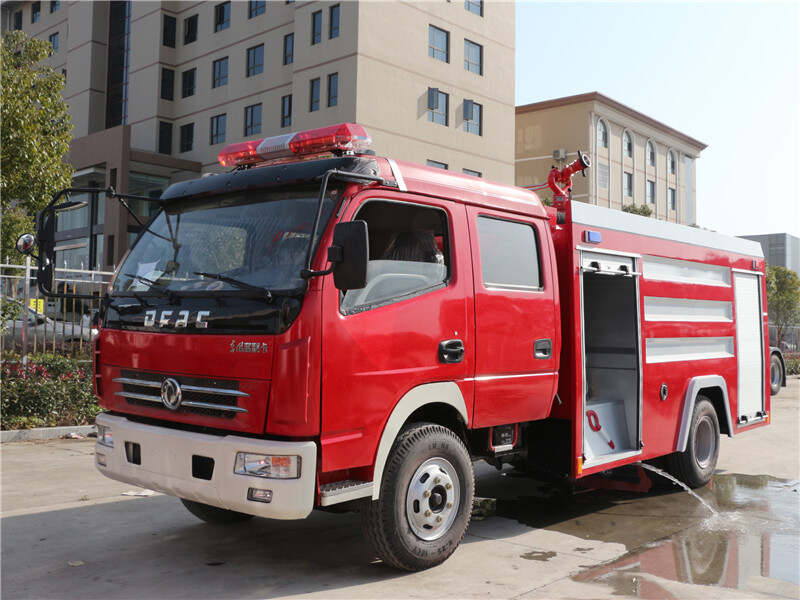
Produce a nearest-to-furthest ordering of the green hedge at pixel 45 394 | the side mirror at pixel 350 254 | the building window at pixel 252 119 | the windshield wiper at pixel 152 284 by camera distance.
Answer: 1. the side mirror at pixel 350 254
2. the windshield wiper at pixel 152 284
3. the green hedge at pixel 45 394
4. the building window at pixel 252 119

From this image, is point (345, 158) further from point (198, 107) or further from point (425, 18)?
point (198, 107)

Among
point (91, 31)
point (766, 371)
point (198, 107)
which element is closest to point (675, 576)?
point (766, 371)

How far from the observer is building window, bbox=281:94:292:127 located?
32.4 meters

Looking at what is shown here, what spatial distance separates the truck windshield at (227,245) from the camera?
14.5 feet

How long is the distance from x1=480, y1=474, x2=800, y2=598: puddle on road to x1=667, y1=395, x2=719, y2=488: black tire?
0.17 meters

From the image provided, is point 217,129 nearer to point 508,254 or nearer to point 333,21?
point 333,21

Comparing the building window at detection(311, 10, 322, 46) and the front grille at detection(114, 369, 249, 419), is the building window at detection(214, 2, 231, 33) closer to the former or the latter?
the building window at detection(311, 10, 322, 46)

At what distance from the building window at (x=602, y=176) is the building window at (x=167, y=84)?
23749mm

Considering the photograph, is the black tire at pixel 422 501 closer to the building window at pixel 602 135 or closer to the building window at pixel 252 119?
the building window at pixel 252 119

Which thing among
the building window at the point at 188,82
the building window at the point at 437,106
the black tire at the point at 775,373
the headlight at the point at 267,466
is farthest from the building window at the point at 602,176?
the headlight at the point at 267,466

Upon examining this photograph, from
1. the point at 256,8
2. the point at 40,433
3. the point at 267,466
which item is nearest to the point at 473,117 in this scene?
the point at 256,8

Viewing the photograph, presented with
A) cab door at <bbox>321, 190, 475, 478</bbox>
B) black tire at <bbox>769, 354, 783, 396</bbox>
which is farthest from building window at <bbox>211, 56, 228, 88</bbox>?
cab door at <bbox>321, 190, 475, 478</bbox>

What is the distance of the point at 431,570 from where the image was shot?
4914 mm

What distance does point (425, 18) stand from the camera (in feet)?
103
